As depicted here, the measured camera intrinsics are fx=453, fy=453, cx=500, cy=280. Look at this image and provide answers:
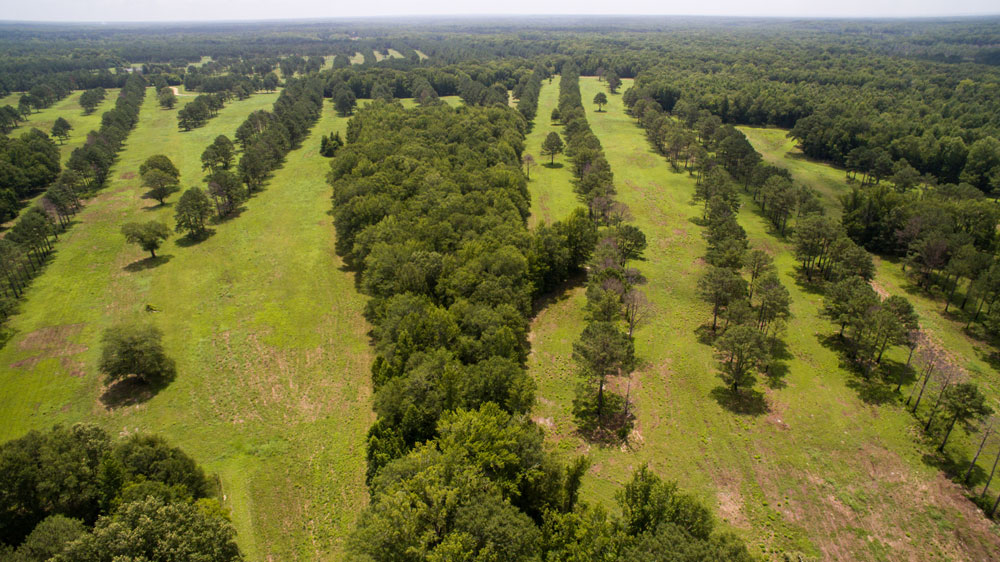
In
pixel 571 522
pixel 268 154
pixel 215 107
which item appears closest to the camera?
pixel 571 522

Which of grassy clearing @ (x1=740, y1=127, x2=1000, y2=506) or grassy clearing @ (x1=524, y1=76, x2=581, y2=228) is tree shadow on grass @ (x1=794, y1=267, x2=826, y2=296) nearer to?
grassy clearing @ (x1=740, y1=127, x2=1000, y2=506)

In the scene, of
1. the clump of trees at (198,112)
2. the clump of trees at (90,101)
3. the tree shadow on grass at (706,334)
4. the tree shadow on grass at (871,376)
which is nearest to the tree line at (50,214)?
the clump of trees at (198,112)

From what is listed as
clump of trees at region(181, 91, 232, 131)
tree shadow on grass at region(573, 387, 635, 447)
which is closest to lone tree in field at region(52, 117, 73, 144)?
clump of trees at region(181, 91, 232, 131)

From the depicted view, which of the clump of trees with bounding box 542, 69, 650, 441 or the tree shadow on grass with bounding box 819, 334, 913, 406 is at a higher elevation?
the clump of trees with bounding box 542, 69, 650, 441

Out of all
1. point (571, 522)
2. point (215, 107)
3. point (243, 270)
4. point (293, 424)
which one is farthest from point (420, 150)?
point (215, 107)

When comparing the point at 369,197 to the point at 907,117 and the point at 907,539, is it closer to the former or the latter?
the point at 907,539
